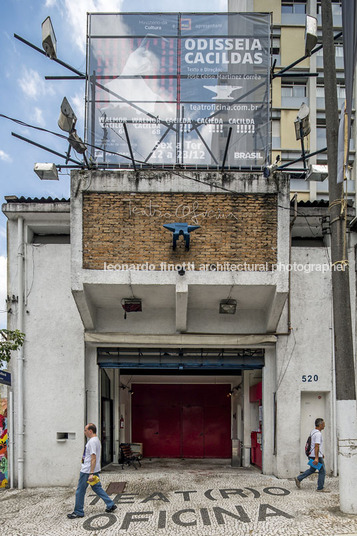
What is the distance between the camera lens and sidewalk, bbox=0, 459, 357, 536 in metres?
7.28

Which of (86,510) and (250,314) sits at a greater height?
(250,314)

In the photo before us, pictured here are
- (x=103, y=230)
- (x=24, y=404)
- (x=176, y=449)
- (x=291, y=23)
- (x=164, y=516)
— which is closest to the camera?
(x=164, y=516)

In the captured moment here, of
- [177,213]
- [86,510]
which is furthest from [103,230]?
[86,510]

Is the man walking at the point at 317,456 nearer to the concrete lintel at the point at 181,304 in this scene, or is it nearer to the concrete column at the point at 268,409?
the concrete column at the point at 268,409

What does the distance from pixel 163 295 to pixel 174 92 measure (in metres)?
4.94

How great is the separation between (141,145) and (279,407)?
7.20 metres

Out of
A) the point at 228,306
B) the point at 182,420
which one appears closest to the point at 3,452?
the point at 228,306

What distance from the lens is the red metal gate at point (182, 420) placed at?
54.9ft

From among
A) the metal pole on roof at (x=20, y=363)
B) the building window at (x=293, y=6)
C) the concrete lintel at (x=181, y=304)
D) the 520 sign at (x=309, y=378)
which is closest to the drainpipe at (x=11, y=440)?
the metal pole on roof at (x=20, y=363)

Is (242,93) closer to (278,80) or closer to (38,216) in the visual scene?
(38,216)

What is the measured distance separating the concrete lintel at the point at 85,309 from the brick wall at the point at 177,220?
2.33ft

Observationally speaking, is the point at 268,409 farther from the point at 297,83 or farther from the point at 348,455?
the point at 297,83

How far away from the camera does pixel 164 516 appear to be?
7.93 meters

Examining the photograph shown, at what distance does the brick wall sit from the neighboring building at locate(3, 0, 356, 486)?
2 cm
